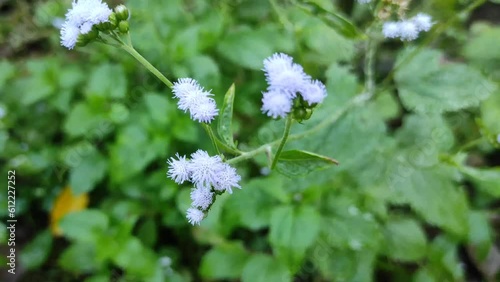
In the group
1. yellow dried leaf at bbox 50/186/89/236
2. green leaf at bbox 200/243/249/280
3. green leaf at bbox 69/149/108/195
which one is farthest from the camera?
yellow dried leaf at bbox 50/186/89/236

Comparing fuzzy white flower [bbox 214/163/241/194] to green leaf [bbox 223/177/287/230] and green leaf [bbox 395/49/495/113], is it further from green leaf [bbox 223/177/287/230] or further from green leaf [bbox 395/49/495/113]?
green leaf [bbox 395/49/495/113]

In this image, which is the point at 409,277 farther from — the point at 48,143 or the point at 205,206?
the point at 48,143

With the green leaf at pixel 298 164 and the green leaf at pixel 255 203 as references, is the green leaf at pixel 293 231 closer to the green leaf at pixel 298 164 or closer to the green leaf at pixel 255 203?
the green leaf at pixel 255 203

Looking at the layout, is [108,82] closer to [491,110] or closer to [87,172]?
[87,172]

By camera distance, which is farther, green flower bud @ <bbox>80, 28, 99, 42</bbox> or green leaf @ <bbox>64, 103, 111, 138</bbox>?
green leaf @ <bbox>64, 103, 111, 138</bbox>

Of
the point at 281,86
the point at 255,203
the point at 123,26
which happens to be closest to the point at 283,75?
the point at 281,86

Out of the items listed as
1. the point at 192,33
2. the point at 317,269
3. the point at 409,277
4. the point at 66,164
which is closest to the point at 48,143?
the point at 66,164

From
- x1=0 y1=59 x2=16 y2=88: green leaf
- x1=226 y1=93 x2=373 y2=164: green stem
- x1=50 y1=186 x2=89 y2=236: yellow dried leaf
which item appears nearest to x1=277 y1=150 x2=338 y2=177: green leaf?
x1=226 y1=93 x2=373 y2=164: green stem

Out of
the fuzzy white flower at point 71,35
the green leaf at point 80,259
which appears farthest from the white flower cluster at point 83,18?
the green leaf at point 80,259
